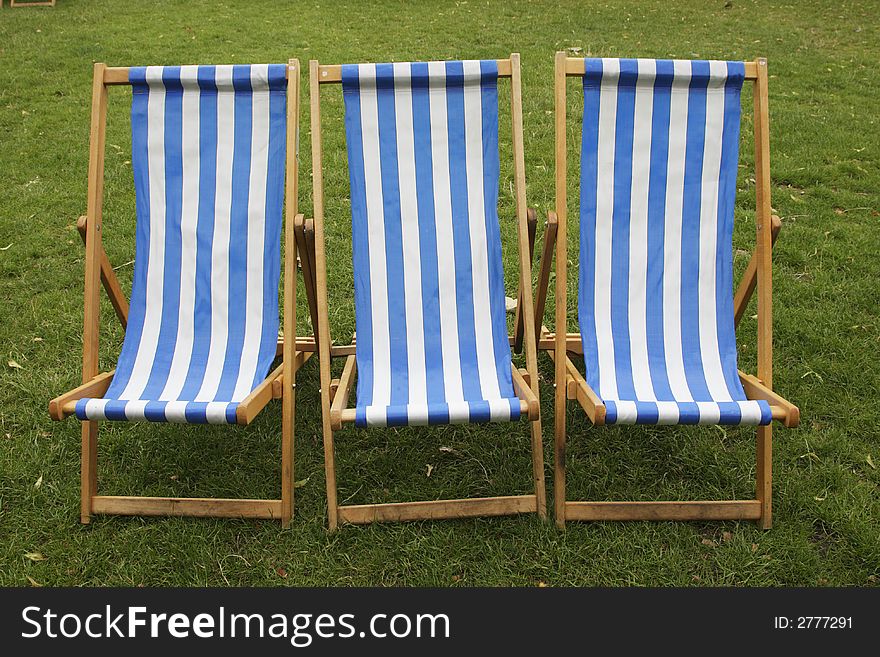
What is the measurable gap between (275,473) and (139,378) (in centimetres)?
56

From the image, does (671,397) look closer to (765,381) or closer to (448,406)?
(765,381)

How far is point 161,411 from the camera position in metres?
2.34

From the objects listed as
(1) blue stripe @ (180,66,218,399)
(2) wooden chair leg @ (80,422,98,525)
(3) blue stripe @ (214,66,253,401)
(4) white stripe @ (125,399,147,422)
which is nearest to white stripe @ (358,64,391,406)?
(3) blue stripe @ (214,66,253,401)

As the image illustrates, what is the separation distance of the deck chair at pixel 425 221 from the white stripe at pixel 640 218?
1.23 ft

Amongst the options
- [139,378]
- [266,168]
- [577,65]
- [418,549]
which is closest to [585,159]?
[577,65]

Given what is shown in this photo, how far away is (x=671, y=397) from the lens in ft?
8.43

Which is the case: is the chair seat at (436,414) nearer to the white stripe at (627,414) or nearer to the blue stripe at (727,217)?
the white stripe at (627,414)

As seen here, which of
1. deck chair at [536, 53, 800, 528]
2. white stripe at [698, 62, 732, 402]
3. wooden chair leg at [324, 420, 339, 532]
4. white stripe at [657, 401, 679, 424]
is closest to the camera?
white stripe at [657, 401, 679, 424]

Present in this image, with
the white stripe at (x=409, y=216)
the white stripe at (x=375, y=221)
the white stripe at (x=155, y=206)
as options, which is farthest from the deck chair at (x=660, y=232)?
the white stripe at (x=155, y=206)

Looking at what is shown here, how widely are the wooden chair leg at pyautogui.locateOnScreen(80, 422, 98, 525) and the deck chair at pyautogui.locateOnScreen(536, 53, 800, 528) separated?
4.97 ft

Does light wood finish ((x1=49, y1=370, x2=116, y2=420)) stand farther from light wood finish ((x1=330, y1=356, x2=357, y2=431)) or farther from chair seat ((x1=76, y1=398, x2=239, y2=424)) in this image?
light wood finish ((x1=330, y1=356, x2=357, y2=431))

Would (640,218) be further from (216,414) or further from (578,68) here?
(216,414)

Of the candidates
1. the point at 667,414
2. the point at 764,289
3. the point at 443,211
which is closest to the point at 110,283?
the point at 443,211

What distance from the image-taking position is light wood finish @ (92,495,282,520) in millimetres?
2559
